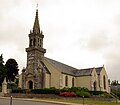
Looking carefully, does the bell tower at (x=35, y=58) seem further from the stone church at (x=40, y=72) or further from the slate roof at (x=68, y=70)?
the slate roof at (x=68, y=70)

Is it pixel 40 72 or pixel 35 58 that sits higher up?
pixel 35 58

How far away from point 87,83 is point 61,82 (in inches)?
Answer: 354

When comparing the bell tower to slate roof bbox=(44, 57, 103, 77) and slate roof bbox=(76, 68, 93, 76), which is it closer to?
slate roof bbox=(44, 57, 103, 77)

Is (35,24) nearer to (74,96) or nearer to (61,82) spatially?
(61,82)

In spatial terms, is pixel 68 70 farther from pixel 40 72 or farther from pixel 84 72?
pixel 40 72

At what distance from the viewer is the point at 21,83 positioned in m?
56.2

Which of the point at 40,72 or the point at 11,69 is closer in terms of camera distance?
the point at 40,72

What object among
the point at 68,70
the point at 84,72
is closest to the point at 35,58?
the point at 68,70

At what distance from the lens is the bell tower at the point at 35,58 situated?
52825 mm

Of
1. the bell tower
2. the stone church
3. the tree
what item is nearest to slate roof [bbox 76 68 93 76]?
the stone church

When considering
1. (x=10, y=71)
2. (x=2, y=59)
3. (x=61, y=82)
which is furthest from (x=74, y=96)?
(x=10, y=71)

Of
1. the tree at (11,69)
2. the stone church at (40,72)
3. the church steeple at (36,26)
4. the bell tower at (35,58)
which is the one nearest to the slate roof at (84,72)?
the stone church at (40,72)

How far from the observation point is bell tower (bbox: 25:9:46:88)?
173 ft

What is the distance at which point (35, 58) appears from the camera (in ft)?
178
